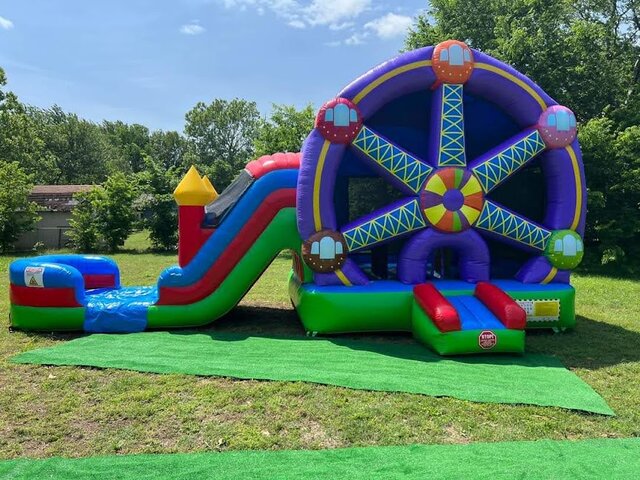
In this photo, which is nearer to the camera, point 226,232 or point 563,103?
point 226,232

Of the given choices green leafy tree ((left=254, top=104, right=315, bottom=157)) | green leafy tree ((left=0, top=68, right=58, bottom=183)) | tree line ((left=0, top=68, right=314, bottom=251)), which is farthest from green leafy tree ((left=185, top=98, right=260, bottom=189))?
green leafy tree ((left=254, top=104, right=315, bottom=157))

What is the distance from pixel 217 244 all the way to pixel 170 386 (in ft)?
7.49

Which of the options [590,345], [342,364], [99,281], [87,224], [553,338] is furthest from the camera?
[87,224]

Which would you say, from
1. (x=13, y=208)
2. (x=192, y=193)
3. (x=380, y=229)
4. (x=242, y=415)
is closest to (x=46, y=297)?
(x=192, y=193)

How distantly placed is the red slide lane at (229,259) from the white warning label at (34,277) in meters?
1.36

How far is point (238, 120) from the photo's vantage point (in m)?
39.8

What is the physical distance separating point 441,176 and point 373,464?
3.87m

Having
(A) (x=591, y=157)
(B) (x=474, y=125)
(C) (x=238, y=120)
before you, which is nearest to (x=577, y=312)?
(B) (x=474, y=125)

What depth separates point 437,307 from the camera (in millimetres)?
5176

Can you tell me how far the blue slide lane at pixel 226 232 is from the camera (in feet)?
19.8

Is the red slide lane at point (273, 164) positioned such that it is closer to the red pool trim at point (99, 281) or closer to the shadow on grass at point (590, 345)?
the red pool trim at point (99, 281)

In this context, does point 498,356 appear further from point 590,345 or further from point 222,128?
point 222,128

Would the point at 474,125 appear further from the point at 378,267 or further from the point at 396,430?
the point at 396,430

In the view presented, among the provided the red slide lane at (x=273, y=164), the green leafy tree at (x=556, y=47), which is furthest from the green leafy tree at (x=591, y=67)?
the red slide lane at (x=273, y=164)
